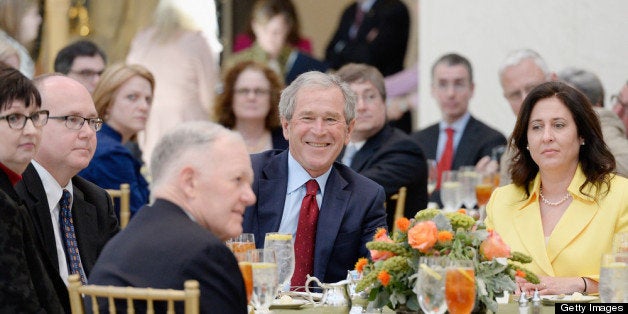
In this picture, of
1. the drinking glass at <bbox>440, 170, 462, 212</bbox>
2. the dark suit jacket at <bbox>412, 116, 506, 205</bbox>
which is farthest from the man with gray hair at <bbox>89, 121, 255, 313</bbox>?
the dark suit jacket at <bbox>412, 116, 506, 205</bbox>

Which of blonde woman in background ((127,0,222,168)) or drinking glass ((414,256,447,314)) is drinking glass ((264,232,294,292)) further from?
blonde woman in background ((127,0,222,168))

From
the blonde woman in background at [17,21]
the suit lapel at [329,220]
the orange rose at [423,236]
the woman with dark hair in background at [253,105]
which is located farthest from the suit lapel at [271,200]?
the blonde woman in background at [17,21]

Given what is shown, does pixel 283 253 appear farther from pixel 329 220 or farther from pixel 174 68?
pixel 174 68

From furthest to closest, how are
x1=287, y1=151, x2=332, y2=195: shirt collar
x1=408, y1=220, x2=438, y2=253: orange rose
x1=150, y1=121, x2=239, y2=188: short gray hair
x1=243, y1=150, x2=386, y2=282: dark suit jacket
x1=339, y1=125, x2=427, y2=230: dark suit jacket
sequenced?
x1=339, y1=125, x2=427, y2=230: dark suit jacket
x1=287, y1=151, x2=332, y2=195: shirt collar
x1=243, y1=150, x2=386, y2=282: dark suit jacket
x1=408, y1=220, x2=438, y2=253: orange rose
x1=150, y1=121, x2=239, y2=188: short gray hair

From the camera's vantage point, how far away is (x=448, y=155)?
772 centimetres

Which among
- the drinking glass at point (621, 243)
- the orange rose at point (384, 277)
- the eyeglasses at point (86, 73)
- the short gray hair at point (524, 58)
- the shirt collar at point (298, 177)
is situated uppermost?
the short gray hair at point (524, 58)

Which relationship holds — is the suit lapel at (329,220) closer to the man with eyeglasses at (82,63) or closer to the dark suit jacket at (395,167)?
the dark suit jacket at (395,167)

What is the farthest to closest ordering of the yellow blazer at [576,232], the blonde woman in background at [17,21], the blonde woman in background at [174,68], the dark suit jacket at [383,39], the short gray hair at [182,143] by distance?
the dark suit jacket at [383,39]
the blonde woman in background at [174,68]
the blonde woman in background at [17,21]
the yellow blazer at [576,232]
the short gray hair at [182,143]

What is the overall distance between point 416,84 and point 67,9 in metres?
3.42

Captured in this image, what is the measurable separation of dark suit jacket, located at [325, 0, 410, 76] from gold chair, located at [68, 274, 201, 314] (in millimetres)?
7253

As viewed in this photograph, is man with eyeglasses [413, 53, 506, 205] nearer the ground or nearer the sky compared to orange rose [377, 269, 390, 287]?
nearer the sky

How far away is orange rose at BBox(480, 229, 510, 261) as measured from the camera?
3615 mm

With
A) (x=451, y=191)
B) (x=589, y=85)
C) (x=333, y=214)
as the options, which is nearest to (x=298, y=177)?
(x=333, y=214)

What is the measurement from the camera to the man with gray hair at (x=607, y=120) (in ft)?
18.7
